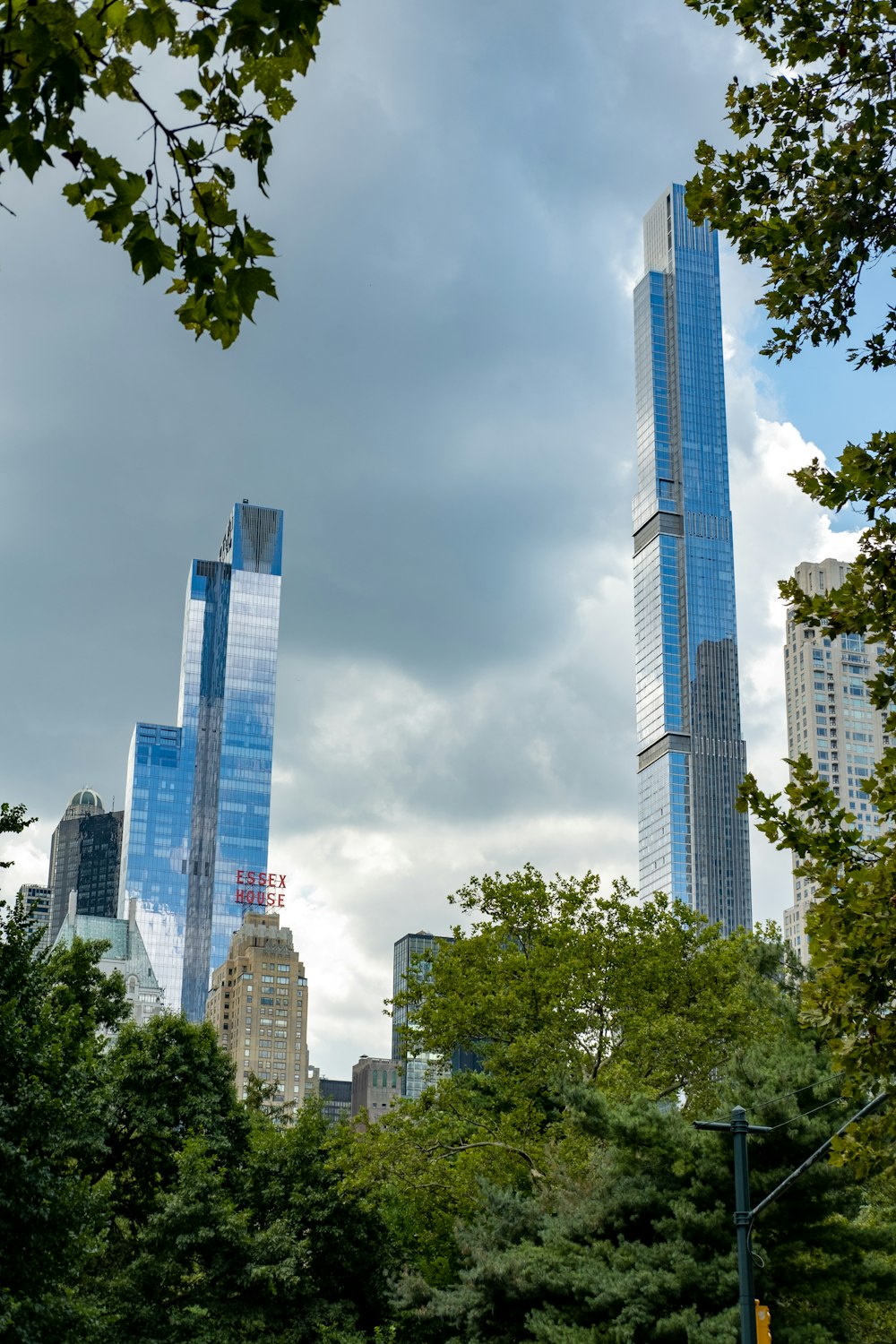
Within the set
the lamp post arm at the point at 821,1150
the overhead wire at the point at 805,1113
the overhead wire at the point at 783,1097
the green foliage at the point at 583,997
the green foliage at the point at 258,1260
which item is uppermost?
the green foliage at the point at 583,997

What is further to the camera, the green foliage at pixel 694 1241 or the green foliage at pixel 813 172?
the green foliage at pixel 694 1241

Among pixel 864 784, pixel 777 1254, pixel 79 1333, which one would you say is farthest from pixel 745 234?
pixel 79 1333

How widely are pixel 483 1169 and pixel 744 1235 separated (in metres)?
14.5

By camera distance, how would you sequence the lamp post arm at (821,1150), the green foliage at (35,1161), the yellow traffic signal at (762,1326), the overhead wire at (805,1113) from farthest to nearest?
1. the overhead wire at (805,1113)
2. the green foliage at (35,1161)
3. the yellow traffic signal at (762,1326)
4. the lamp post arm at (821,1150)

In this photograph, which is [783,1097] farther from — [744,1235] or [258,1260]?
[258,1260]

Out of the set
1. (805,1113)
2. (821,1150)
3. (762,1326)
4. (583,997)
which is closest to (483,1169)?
(583,997)

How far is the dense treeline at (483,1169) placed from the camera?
83.5 ft

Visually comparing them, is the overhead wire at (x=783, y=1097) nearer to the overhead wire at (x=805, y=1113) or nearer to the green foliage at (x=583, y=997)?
the overhead wire at (x=805, y=1113)

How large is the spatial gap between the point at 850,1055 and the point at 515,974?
25196mm

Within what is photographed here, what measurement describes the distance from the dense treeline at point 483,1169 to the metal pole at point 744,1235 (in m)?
3.63

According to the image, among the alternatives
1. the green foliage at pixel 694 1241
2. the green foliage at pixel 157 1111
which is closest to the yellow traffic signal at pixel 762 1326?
the green foliage at pixel 694 1241

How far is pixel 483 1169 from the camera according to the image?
34438 millimetres

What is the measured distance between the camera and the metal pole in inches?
797

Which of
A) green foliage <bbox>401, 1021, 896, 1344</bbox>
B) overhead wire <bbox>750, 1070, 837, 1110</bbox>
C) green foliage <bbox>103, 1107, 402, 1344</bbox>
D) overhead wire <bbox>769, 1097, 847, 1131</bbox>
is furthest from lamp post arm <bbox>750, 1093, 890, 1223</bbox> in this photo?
green foliage <bbox>103, 1107, 402, 1344</bbox>
